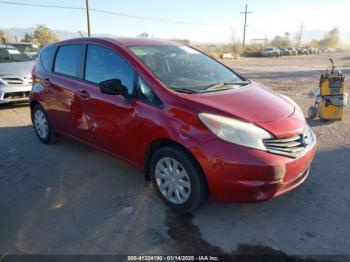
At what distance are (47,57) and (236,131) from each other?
3.69 metres

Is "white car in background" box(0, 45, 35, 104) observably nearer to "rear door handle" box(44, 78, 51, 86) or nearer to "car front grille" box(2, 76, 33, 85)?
"car front grille" box(2, 76, 33, 85)

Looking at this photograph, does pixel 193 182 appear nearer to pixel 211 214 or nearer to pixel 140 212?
pixel 211 214

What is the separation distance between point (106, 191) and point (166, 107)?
133 cm

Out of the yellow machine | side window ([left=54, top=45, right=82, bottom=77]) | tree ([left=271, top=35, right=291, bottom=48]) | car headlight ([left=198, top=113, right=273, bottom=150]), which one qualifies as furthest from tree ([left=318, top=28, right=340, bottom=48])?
car headlight ([left=198, top=113, right=273, bottom=150])

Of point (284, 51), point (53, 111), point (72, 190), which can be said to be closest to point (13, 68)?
point (53, 111)

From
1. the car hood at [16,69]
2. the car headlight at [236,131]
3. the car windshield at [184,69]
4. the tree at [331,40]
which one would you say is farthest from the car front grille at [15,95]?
the tree at [331,40]

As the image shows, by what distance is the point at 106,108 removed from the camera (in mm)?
3775

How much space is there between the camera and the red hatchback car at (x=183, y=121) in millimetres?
2830

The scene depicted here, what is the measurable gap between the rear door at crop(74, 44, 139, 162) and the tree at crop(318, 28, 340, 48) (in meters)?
113

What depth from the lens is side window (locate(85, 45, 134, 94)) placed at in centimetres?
358

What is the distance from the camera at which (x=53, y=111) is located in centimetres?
494

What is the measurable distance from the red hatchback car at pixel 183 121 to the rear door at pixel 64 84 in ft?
0.06

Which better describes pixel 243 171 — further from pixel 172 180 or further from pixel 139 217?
pixel 139 217

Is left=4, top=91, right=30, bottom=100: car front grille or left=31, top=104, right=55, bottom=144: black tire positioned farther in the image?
left=4, top=91, right=30, bottom=100: car front grille
